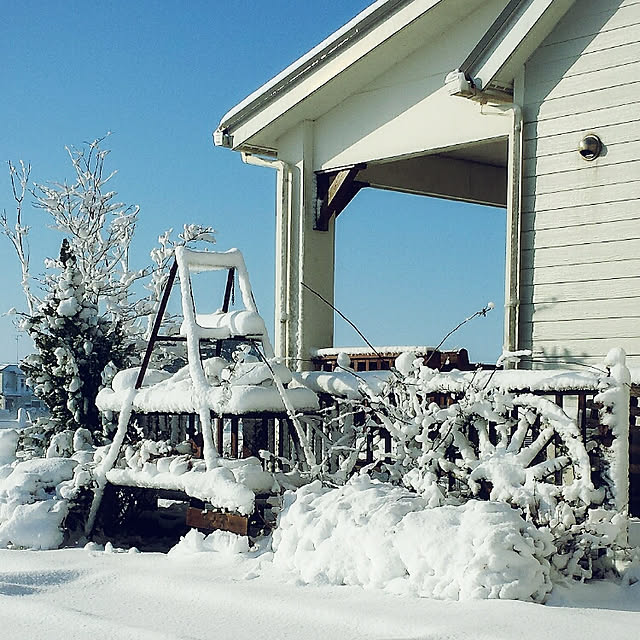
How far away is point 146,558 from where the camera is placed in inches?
268

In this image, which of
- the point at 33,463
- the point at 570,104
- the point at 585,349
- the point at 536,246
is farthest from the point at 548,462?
the point at 33,463

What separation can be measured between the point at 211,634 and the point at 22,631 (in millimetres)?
946

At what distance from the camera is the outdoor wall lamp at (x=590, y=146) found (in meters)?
7.80

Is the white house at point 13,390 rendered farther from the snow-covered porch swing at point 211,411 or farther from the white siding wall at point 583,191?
the white siding wall at point 583,191

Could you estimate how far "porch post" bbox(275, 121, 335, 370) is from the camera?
33.8 feet

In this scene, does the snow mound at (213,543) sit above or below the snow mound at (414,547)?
below

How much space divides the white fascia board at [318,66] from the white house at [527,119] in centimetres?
1

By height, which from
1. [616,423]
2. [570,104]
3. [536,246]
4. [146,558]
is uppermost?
[570,104]

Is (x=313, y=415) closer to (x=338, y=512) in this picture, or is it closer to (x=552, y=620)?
(x=338, y=512)

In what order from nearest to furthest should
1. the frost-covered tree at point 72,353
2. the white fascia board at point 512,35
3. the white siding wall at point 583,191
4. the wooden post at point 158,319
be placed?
1. the white siding wall at point 583,191
2. the wooden post at point 158,319
3. the white fascia board at point 512,35
4. the frost-covered tree at point 72,353

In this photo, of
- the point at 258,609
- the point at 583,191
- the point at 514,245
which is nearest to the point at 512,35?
the point at 583,191

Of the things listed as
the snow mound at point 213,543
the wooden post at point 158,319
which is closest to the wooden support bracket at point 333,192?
the wooden post at point 158,319

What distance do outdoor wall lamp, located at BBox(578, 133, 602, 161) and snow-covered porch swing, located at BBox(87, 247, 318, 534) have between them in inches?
114

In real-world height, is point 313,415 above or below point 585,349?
below
